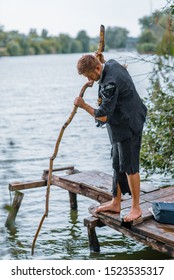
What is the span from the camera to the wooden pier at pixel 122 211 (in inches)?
239

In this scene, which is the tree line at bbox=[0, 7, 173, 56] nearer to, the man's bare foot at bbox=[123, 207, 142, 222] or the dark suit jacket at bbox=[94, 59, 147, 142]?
the dark suit jacket at bbox=[94, 59, 147, 142]

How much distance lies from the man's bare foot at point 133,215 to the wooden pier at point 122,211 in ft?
0.19

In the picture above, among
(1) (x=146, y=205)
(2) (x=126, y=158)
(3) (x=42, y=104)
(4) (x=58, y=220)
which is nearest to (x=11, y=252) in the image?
(4) (x=58, y=220)

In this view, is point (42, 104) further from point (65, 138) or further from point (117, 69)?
point (117, 69)

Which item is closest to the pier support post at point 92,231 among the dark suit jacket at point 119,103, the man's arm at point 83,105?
the dark suit jacket at point 119,103

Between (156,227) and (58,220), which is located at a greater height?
(156,227)

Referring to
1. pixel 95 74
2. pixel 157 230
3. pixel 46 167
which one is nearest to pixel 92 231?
pixel 157 230

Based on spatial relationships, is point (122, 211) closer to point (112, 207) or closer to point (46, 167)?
point (112, 207)

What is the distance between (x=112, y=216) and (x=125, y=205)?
0.36 meters

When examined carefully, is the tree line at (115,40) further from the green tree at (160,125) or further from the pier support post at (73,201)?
the pier support post at (73,201)

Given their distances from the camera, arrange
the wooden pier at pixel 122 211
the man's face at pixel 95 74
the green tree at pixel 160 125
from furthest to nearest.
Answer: the green tree at pixel 160 125
the wooden pier at pixel 122 211
the man's face at pixel 95 74

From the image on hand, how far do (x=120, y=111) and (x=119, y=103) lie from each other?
0.30 ft

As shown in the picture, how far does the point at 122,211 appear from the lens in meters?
6.69

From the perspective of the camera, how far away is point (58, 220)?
9.95 metres
